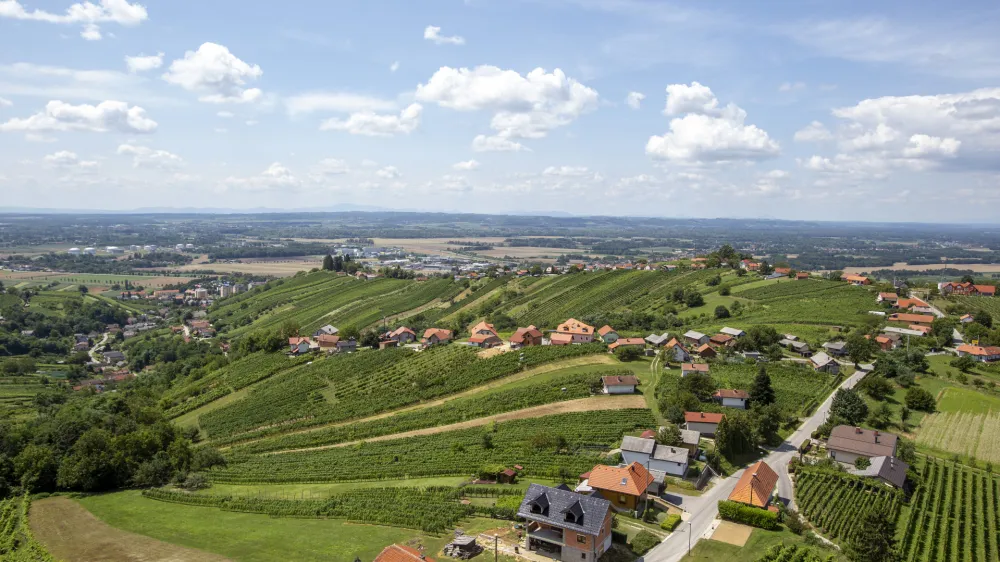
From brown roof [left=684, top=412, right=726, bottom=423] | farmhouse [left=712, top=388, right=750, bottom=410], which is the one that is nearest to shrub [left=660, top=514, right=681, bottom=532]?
brown roof [left=684, top=412, right=726, bottom=423]

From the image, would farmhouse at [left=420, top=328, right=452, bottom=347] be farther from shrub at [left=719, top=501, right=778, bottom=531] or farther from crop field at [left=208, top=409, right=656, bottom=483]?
shrub at [left=719, top=501, right=778, bottom=531]

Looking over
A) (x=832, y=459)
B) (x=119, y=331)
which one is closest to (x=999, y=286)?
(x=832, y=459)

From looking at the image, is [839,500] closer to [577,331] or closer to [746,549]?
[746,549]

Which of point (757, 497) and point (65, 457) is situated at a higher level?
point (757, 497)

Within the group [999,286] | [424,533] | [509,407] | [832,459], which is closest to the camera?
[424,533]

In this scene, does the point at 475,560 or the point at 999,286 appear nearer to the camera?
the point at 475,560

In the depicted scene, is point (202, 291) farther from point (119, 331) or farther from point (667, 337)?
point (667, 337)

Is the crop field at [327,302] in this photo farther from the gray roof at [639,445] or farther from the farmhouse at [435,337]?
the gray roof at [639,445]
